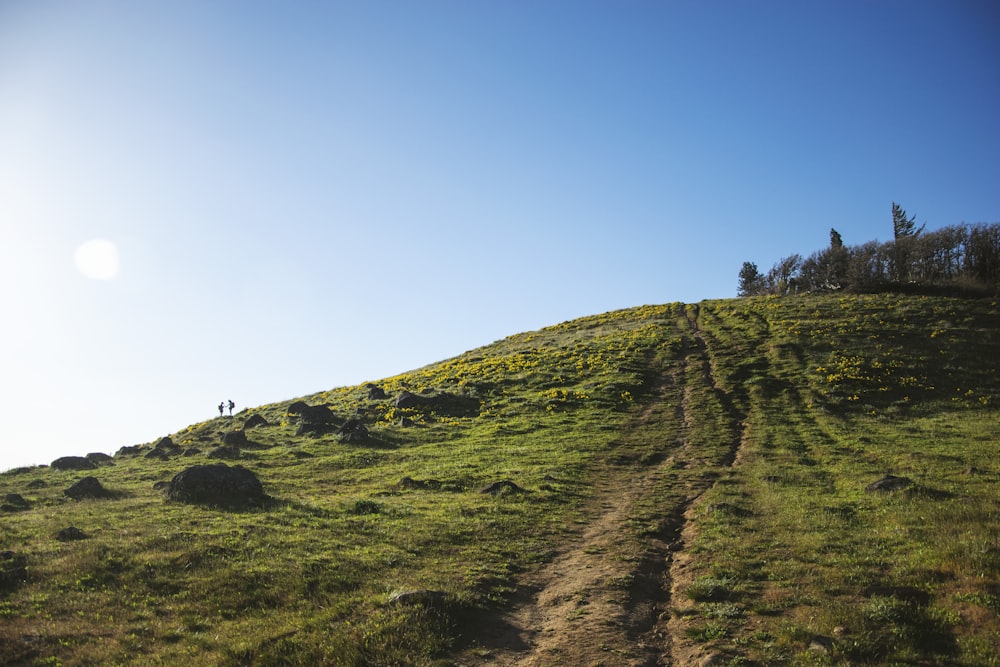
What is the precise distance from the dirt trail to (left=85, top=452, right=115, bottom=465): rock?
37.8 m

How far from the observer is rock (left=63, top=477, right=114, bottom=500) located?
92.5ft

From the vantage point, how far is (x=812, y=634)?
11555 millimetres

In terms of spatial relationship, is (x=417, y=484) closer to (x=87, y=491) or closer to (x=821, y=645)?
(x=87, y=491)

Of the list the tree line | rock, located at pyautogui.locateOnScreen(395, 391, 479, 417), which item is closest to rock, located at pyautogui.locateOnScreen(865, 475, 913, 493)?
rock, located at pyautogui.locateOnScreen(395, 391, 479, 417)

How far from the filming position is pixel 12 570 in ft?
54.5

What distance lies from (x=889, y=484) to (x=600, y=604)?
1501cm

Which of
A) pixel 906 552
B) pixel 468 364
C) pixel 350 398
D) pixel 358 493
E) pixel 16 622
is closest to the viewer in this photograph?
pixel 16 622

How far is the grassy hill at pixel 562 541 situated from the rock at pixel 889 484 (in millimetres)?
487

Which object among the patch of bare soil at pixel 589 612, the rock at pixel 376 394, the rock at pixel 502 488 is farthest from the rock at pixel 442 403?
the patch of bare soil at pixel 589 612

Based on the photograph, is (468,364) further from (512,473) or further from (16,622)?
(16,622)

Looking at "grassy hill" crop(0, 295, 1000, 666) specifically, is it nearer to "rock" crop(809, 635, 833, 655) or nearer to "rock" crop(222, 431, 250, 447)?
"rock" crop(809, 635, 833, 655)

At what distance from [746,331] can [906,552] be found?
179ft

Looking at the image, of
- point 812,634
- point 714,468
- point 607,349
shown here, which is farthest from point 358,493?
point 607,349

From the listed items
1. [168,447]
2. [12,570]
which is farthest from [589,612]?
[168,447]
